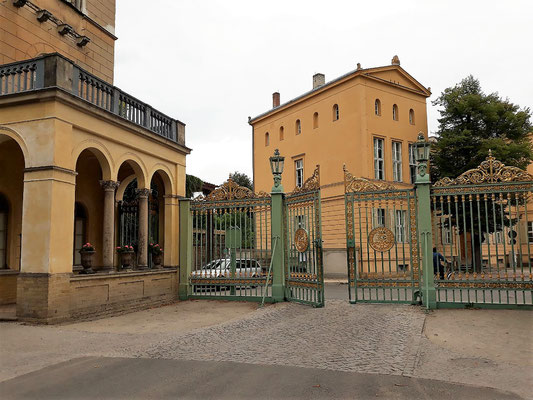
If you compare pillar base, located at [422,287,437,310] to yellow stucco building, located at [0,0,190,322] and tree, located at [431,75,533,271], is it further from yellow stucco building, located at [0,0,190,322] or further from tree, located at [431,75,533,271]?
tree, located at [431,75,533,271]

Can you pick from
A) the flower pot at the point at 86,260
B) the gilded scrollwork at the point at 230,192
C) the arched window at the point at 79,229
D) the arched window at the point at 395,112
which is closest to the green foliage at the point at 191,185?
the arched window at the point at 395,112

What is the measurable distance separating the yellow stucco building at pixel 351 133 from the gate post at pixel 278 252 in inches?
442

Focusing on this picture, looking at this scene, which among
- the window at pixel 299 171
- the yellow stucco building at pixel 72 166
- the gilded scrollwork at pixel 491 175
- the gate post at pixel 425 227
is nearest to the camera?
the yellow stucco building at pixel 72 166

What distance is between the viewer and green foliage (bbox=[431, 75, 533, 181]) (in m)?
24.8

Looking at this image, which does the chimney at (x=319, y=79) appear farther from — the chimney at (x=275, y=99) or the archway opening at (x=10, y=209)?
the archway opening at (x=10, y=209)

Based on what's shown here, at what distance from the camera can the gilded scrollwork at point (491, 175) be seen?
31.9 feet

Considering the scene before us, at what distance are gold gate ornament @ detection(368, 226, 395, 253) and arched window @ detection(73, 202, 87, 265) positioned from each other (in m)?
8.63

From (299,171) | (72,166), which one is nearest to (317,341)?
(72,166)

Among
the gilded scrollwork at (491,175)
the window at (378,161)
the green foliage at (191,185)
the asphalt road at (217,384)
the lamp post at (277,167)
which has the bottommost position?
the asphalt road at (217,384)

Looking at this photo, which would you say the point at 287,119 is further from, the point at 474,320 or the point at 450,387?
the point at 450,387

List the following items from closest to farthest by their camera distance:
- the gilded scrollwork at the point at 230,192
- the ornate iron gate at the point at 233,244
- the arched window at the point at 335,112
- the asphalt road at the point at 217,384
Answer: the asphalt road at the point at 217,384
the ornate iron gate at the point at 233,244
the gilded scrollwork at the point at 230,192
the arched window at the point at 335,112

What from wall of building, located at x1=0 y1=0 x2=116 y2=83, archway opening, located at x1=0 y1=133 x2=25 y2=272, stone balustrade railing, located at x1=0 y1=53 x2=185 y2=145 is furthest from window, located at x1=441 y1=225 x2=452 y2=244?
wall of building, located at x1=0 y1=0 x2=116 y2=83

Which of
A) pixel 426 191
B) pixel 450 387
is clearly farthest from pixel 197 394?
pixel 426 191

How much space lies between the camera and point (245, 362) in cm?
611
